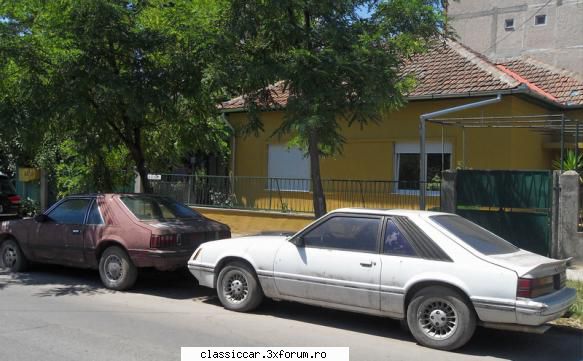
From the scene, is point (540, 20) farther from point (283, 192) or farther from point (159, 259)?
point (159, 259)

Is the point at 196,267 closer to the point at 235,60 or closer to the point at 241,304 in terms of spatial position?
the point at 241,304

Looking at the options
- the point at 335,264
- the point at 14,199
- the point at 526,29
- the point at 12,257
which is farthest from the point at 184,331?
the point at 526,29

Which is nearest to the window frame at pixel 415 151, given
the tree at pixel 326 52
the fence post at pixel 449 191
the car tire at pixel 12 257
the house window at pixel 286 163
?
the fence post at pixel 449 191

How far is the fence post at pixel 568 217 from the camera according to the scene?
1017 centimetres

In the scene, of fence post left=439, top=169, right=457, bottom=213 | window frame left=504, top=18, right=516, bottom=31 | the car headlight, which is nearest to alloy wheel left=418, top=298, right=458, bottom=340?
the car headlight

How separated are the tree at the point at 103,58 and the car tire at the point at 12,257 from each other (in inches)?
83.3

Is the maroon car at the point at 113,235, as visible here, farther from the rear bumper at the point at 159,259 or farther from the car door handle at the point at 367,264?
the car door handle at the point at 367,264

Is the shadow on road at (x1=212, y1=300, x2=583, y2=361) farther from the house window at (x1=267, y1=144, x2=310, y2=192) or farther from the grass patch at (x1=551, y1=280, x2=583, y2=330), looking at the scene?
the house window at (x1=267, y1=144, x2=310, y2=192)

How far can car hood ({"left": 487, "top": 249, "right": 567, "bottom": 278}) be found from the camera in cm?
564

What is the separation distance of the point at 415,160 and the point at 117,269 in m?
8.68

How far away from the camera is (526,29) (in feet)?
69.2

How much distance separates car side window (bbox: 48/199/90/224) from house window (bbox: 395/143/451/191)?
7.89 metres

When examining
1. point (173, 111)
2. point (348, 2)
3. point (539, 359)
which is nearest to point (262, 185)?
point (173, 111)

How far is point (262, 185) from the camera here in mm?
14953
